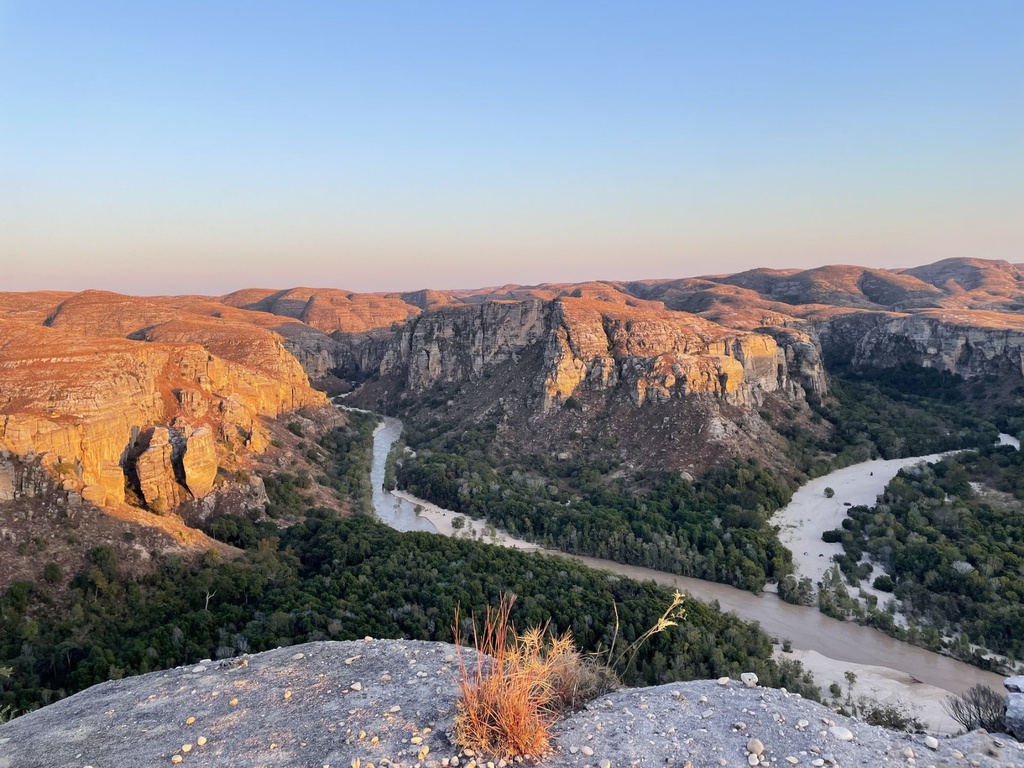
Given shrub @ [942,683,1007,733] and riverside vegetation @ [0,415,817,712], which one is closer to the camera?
shrub @ [942,683,1007,733]

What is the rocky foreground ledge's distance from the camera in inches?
385

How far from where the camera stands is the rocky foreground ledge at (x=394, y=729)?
9.77m

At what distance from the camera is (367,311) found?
16838 centimetres

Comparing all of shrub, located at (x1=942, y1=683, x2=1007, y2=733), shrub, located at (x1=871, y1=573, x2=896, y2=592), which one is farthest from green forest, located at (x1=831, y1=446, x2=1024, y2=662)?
shrub, located at (x1=942, y1=683, x2=1007, y2=733)

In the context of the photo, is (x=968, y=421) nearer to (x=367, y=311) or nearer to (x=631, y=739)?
(x=631, y=739)

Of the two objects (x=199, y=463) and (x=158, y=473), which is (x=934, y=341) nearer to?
(x=199, y=463)

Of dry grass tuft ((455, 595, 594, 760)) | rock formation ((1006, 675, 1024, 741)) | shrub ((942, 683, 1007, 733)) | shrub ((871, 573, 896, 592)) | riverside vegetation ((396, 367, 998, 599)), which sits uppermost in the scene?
dry grass tuft ((455, 595, 594, 760))

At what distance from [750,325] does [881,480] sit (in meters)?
42.4

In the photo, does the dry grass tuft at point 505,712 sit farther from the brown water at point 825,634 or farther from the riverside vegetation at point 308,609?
the brown water at point 825,634

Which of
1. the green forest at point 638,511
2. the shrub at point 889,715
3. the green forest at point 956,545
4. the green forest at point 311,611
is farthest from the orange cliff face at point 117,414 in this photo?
the green forest at point 956,545

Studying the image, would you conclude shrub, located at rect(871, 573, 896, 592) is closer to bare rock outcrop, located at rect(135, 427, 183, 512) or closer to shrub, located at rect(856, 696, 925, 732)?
shrub, located at rect(856, 696, 925, 732)

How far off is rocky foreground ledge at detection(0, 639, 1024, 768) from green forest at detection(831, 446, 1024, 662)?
2920cm

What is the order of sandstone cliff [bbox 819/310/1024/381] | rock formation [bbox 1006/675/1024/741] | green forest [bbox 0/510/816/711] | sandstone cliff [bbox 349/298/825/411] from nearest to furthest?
1. rock formation [bbox 1006/675/1024/741]
2. green forest [bbox 0/510/816/711]
3. sandstone cliff [bbox 349/298/825/411]
4. sandstone cliff [bbox 819/310/1024/381]

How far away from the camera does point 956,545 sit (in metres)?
40.8
